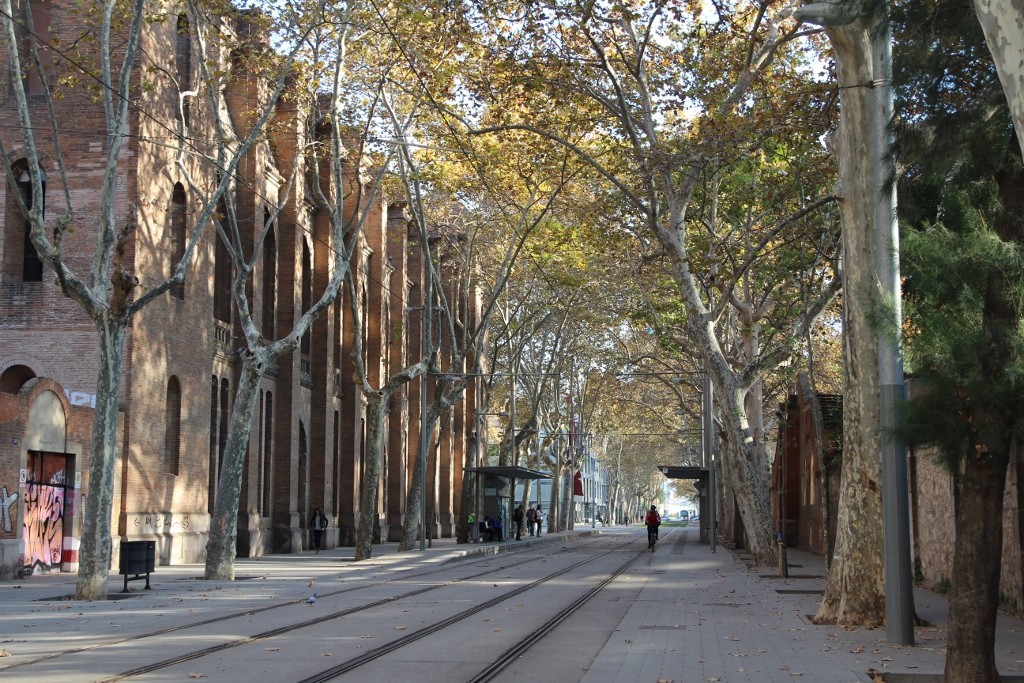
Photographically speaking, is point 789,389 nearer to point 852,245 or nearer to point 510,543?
point 510,543

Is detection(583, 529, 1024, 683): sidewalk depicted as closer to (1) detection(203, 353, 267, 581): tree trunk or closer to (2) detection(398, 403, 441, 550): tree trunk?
(1) detection(203, 353, 267, 581): tree trunk

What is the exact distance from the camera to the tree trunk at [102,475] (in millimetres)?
18844

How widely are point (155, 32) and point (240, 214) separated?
7.54m

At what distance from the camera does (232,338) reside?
34938 millimetres

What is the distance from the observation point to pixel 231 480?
2359cm

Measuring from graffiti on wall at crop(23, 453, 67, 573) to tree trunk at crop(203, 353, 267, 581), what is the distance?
153 inches

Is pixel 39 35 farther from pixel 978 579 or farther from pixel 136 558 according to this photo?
pixel 978 579

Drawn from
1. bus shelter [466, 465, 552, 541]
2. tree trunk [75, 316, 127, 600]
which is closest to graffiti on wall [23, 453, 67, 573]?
tree trunk [75, 316, 127, 600]

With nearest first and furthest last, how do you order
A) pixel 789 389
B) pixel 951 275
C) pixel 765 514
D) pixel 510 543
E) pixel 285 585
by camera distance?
pixel 951 275 < pixel 285 585 < pixel 765 514 < pixel 510 543 < pixel 789 389

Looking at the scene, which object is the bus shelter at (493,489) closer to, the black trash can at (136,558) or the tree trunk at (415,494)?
the tree trunk at (415,494)

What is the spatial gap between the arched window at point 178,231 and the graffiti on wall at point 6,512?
8250 millimetres

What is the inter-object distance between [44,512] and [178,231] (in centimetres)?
902

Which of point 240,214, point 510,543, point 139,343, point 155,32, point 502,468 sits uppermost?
point 155,32

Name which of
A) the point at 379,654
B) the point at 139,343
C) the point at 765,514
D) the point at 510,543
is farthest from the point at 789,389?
the point at 379,654
